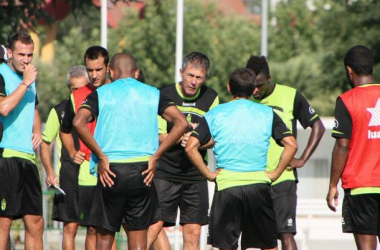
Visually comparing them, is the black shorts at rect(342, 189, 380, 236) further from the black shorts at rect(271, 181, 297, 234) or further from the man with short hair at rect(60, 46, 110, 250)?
the man with short hair at rect(60, 46, 110, 250)

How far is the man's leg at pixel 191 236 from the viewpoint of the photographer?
11.0 metres

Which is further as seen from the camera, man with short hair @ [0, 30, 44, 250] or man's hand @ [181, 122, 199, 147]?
man's hand @ [181, 122, 199, 147]

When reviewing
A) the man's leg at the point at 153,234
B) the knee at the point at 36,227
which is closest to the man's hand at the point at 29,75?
the knee at the point at 36,227

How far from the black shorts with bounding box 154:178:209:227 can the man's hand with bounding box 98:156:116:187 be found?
7.36 feet

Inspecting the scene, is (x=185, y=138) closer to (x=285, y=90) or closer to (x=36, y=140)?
(x=285, y=90)

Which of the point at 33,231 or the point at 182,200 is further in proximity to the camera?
the point at 182,200

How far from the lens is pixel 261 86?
1096cm

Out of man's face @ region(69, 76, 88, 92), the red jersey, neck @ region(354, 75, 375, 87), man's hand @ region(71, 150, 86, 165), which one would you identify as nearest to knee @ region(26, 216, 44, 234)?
man's hand @ region(71, 150, 86, 165)

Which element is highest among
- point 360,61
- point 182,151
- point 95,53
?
point 95,53

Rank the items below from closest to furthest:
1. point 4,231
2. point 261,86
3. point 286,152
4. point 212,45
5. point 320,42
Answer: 1. point 286,152
2. point 4,231
3. point 261,86
4. point 212,45
5. point 320,42

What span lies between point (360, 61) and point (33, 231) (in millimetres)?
3884

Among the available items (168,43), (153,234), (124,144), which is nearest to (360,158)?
(124,144)

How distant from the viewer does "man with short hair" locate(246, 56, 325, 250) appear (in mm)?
10883

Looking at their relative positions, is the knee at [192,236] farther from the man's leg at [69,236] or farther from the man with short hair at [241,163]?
the man with short hair at [241,163]
